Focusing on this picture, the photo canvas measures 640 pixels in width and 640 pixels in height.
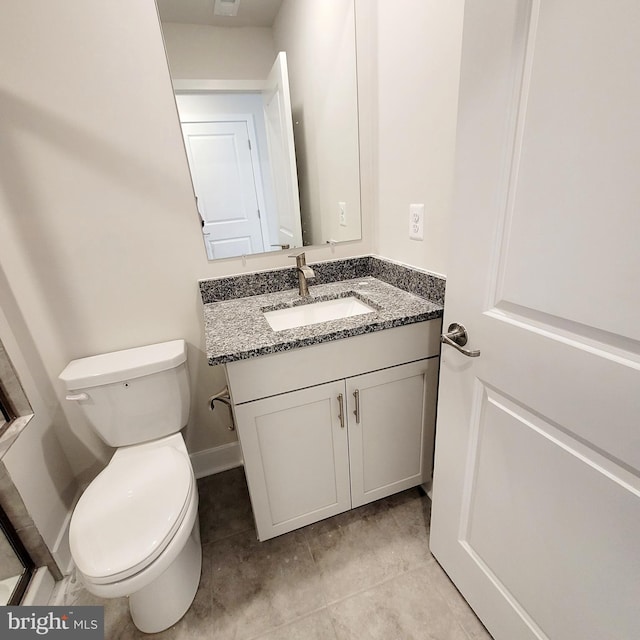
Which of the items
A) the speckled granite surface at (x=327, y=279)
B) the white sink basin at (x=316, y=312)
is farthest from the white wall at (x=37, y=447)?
the white sink basin at (x=316, y=312)

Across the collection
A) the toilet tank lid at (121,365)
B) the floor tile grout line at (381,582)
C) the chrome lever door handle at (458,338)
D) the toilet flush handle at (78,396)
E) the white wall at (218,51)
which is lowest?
the floor tile grout line at (381,582)

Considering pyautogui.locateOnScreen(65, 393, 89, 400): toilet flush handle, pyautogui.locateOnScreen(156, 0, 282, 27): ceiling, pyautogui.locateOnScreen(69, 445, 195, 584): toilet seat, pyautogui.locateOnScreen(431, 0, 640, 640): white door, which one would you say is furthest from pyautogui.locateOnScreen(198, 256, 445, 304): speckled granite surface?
pyautogui.locateOnScreen(156, 0, 282, 27): ceiling

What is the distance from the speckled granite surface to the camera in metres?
1.29

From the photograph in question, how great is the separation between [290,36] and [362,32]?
283 mm

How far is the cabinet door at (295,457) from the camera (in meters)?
1.10

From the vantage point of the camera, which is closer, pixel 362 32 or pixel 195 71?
pixel 195 71

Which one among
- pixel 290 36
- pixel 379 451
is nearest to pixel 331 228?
pixel 290 36

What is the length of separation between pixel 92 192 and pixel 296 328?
0.88m

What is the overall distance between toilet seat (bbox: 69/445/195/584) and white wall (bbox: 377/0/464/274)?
1.15 metres

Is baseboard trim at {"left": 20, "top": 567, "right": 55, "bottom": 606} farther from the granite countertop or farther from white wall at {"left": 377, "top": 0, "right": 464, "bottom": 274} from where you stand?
white wall at {"left": 377, "top": 0, "right": 464, "bottom": 274}

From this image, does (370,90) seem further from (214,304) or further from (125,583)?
(125,583)

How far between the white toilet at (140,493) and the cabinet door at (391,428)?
1.96ft

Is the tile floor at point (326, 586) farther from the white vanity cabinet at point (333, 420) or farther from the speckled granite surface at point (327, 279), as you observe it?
the speckled granite surface at point (327, 279)

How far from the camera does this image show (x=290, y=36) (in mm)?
1325
